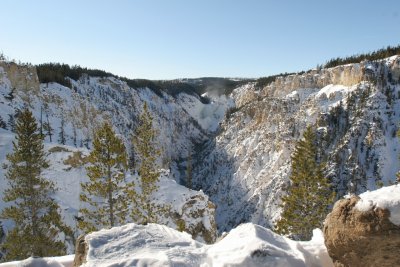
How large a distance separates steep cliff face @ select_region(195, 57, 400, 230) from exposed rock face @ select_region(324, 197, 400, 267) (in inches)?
3475

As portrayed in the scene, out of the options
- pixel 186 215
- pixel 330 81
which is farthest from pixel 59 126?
pixel 330 81

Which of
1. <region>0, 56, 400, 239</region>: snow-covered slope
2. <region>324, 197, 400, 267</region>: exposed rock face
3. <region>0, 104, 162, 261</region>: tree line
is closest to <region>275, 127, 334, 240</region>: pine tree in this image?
<region>0, 104, 162, 261</region>: tree line

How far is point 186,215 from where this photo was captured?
3928cm

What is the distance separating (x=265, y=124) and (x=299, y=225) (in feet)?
357

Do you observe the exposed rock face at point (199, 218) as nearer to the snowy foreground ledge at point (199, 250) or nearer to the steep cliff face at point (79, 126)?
the steep cliff face at point (79, 126)

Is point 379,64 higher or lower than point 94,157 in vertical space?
higher

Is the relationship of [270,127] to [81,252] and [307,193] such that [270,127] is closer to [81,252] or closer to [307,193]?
[307,193]

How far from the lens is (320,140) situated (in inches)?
4102

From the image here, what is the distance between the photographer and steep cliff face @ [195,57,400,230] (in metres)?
94.0

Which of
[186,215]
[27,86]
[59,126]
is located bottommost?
[186,215]

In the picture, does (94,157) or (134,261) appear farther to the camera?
(94,157)

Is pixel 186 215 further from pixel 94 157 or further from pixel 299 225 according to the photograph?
pixel 94 157

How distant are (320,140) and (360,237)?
10148cm

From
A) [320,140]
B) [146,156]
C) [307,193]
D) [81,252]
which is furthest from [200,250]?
[320,140]
